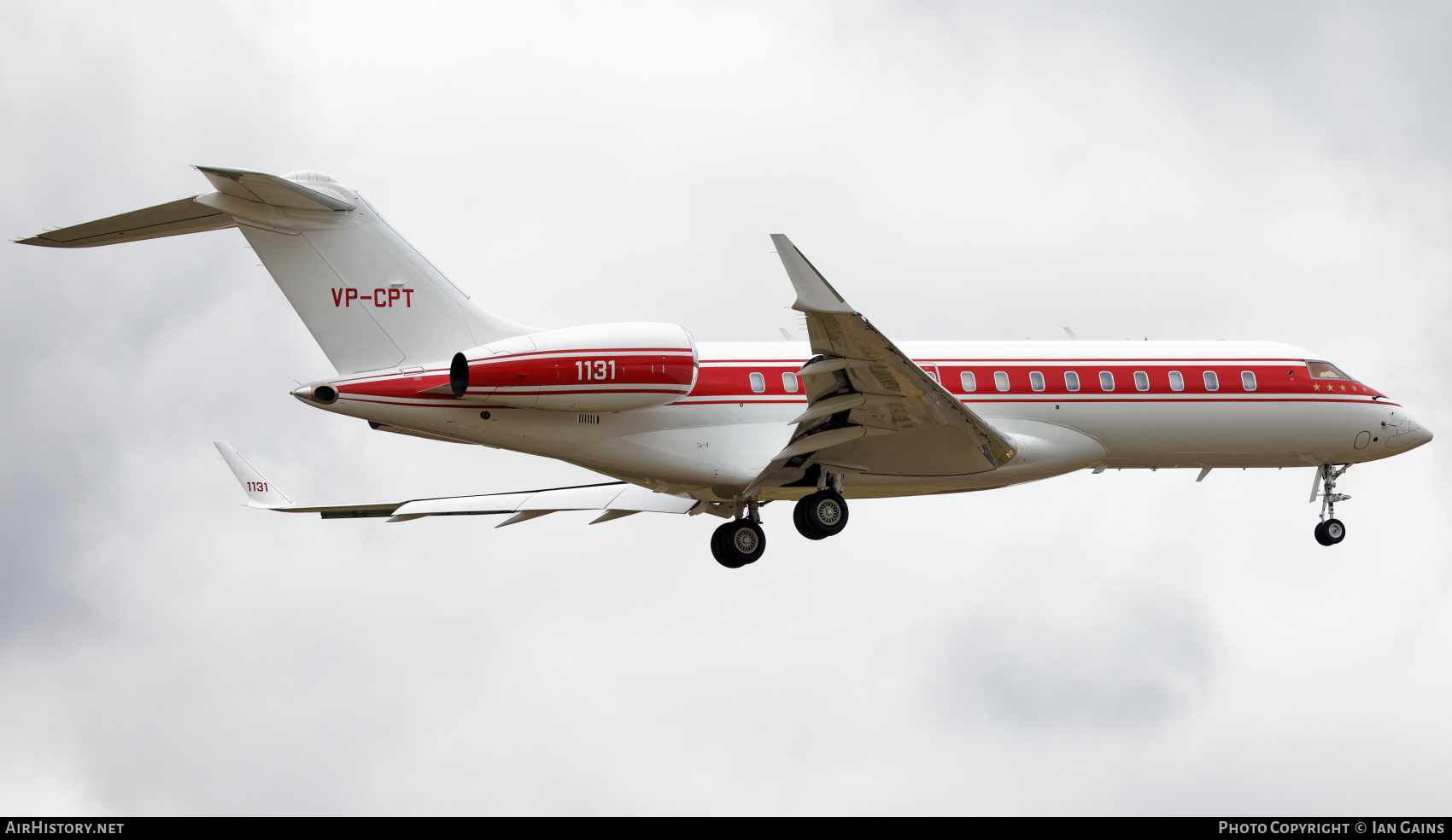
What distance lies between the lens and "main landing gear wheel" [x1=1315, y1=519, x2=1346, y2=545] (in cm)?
2427

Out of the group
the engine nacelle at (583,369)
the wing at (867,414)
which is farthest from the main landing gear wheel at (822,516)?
the engine nacelle at (583,369)

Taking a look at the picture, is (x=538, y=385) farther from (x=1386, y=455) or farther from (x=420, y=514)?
(x=1386, y=455)

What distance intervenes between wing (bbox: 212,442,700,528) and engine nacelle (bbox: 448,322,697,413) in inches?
182

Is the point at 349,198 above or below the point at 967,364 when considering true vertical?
above

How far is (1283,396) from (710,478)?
9.46 meters

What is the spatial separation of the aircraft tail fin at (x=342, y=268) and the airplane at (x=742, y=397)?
0.03 meters

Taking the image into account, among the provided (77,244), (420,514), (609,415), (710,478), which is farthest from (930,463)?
(77,244)

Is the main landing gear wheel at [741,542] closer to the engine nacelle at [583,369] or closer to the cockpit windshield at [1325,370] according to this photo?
the engine nacelle at [583,369]

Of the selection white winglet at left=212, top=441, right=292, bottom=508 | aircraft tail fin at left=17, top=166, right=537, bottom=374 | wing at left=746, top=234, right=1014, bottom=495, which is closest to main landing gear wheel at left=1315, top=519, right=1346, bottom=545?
wing at left=746, top=234, right=1014, bottom=495

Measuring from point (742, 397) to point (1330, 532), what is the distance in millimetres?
10636

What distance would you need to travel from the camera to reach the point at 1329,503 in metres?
24.4

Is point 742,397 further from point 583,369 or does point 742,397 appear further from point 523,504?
point 523,504

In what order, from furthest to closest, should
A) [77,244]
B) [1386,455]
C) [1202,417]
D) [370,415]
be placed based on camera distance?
[1386,455] → [1202,417] → [370,415] → [77,244]

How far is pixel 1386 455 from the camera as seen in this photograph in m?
24.3
